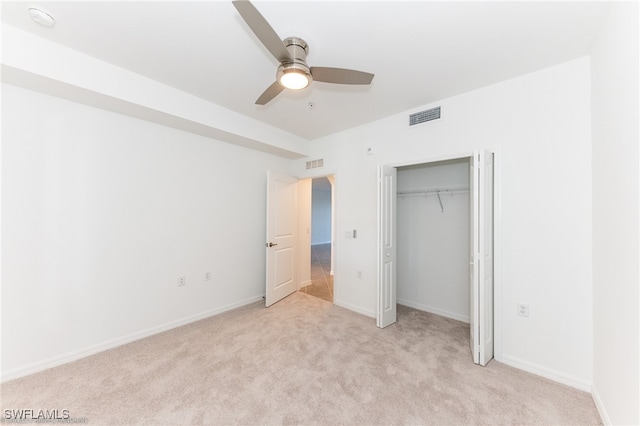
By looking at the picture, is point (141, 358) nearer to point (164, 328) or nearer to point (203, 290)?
point (164, 328)

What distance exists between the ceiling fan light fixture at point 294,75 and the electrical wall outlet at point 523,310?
274 cm

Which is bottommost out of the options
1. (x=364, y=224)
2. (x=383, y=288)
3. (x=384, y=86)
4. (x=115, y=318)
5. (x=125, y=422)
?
(x=125, y=422)

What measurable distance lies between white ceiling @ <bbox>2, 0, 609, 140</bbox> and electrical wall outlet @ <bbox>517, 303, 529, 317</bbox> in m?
2.16

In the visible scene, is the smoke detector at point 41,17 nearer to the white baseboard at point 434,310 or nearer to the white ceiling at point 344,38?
the white ceiling at point 344,38

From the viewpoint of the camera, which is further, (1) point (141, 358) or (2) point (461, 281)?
(2) point (461, 281)

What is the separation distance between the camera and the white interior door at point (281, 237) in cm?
387

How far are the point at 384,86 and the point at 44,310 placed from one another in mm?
3890

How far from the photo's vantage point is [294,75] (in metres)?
1.77

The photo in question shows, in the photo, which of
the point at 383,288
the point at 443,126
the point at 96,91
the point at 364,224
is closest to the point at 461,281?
the point at 383,288

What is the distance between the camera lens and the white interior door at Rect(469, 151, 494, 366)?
2.30 m

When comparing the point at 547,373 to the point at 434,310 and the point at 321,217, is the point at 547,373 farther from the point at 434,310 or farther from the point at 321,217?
the point at 321,217

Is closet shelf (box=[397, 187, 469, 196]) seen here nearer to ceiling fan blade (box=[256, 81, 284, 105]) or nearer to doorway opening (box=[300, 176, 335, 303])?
doorway opening (box=[300, 176, 335, 303])

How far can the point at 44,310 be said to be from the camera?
7.39 ft

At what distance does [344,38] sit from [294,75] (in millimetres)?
515
